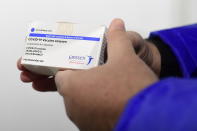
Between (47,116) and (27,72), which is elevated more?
(27,72)

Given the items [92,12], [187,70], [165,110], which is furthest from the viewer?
[92,12]

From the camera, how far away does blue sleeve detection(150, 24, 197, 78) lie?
463 millimetres

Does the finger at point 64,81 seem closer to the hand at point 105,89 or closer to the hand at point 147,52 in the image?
the hand at point 105,89

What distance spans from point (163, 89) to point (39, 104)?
18.7 inches

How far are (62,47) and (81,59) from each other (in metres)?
0.04

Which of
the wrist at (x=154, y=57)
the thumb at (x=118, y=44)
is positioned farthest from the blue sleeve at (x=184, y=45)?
the thumb at (x=118, y=44)

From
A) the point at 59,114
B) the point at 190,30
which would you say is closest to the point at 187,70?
the point at 190,30

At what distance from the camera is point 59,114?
673 millimetres

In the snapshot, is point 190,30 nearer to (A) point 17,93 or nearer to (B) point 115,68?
(B) point 115,68

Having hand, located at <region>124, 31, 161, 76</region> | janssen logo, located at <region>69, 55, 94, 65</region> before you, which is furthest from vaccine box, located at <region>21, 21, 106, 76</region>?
hand, located at <region>124, 31, 161, 76</region>

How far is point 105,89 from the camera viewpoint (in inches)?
11.1

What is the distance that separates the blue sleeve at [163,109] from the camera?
0.22 meters

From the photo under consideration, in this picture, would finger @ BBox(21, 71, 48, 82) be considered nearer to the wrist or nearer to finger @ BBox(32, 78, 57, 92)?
finger @ BBox(32, 78, 57, 92)

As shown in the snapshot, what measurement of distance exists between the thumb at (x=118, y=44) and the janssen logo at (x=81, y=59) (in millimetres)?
44
